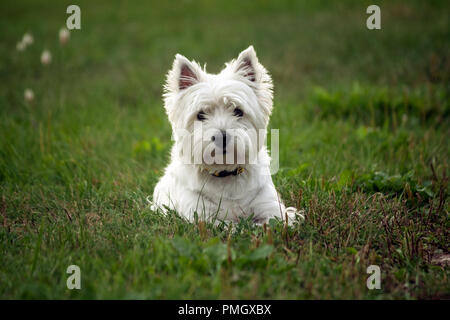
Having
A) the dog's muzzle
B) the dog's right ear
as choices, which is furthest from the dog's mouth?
the dog's right ear

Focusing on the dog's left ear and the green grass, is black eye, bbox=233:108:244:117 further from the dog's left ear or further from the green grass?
the green grass

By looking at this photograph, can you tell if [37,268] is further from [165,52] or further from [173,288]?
[165,52]

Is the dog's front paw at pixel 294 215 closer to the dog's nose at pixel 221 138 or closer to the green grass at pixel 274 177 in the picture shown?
the green grass at pixel 274 177

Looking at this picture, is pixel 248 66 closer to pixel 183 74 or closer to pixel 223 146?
pixel 183 74

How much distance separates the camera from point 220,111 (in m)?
3.42

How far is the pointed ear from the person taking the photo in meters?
3.56

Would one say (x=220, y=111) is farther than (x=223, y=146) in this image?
Yes

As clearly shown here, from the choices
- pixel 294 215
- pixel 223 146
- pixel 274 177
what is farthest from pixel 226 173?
pixel 274 177

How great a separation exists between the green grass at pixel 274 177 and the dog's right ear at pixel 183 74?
1.16 metres

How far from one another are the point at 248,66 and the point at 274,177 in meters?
1.44

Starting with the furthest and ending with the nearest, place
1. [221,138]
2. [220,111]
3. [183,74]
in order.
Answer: [183,74] < [220,111] < [221,138]

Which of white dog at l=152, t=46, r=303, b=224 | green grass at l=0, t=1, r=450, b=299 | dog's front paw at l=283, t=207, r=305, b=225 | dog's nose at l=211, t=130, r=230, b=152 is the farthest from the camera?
dog's front paw at l=283, t=207, r=305, b=225

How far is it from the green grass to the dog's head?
608 mm

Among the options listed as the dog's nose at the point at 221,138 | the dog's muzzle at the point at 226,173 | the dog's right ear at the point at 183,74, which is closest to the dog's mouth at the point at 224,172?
the dog's muzzle at the point at 226,173
